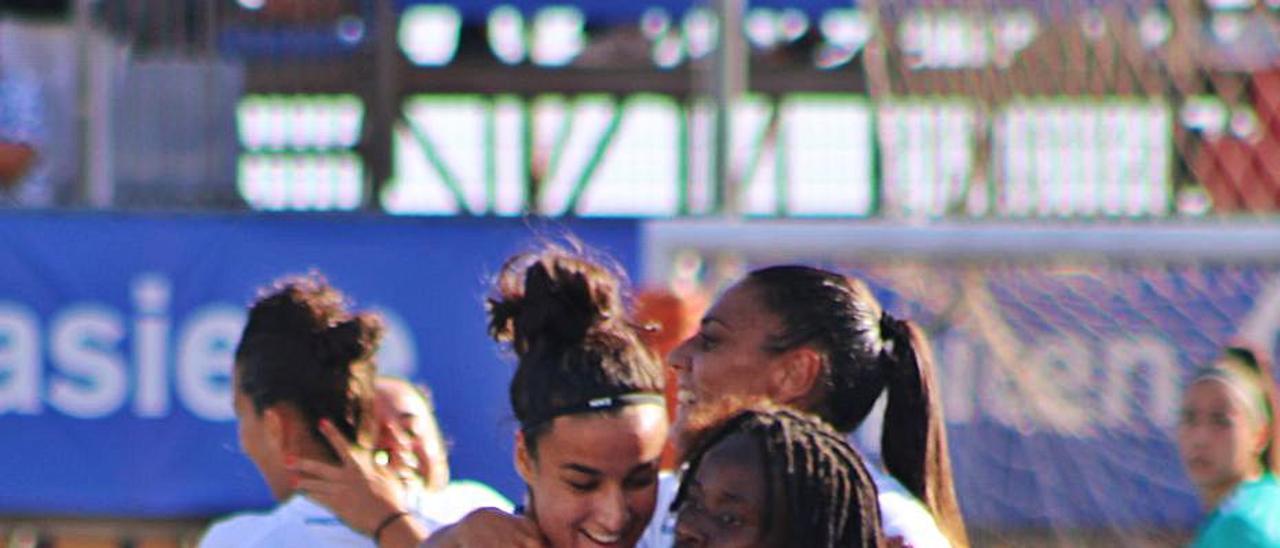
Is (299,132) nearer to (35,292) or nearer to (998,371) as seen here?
(35,292)

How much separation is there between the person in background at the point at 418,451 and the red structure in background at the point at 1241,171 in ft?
11.9

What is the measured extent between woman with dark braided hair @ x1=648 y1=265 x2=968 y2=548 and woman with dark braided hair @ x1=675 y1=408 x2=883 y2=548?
548 mm

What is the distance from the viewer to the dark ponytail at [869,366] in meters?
3.39

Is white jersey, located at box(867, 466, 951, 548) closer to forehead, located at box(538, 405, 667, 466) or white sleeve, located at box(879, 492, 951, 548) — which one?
white sleeve, located at box(879, 492, 951, 548)

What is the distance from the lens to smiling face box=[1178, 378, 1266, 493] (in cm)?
491

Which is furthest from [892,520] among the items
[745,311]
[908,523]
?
[745,311]

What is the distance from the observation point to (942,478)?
11.5 feet

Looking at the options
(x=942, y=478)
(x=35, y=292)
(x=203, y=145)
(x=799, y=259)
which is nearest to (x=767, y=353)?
(x=942, y=478)

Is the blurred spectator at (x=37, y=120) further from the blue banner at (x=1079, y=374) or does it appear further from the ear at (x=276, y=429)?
the ear at (x=276, y=429)

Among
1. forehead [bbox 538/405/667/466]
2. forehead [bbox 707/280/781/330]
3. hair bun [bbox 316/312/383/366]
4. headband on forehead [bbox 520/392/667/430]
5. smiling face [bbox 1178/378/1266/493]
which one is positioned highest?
forehead [bbox 707/280/781/330]

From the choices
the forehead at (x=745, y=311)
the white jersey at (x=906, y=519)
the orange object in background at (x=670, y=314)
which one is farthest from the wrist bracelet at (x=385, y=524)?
the orange object in background at (x=670, y=314)

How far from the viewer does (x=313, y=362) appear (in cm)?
357

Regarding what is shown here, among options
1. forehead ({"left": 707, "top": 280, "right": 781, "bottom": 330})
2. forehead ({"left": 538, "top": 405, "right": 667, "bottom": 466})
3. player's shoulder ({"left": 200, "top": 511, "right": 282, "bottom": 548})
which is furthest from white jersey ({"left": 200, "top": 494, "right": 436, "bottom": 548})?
forehead ({"left": 707, "top": 280, "right": 781, "bottom": 330})

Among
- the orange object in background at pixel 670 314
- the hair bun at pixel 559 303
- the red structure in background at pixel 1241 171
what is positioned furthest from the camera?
the red structure in background at pixel 1241 171
